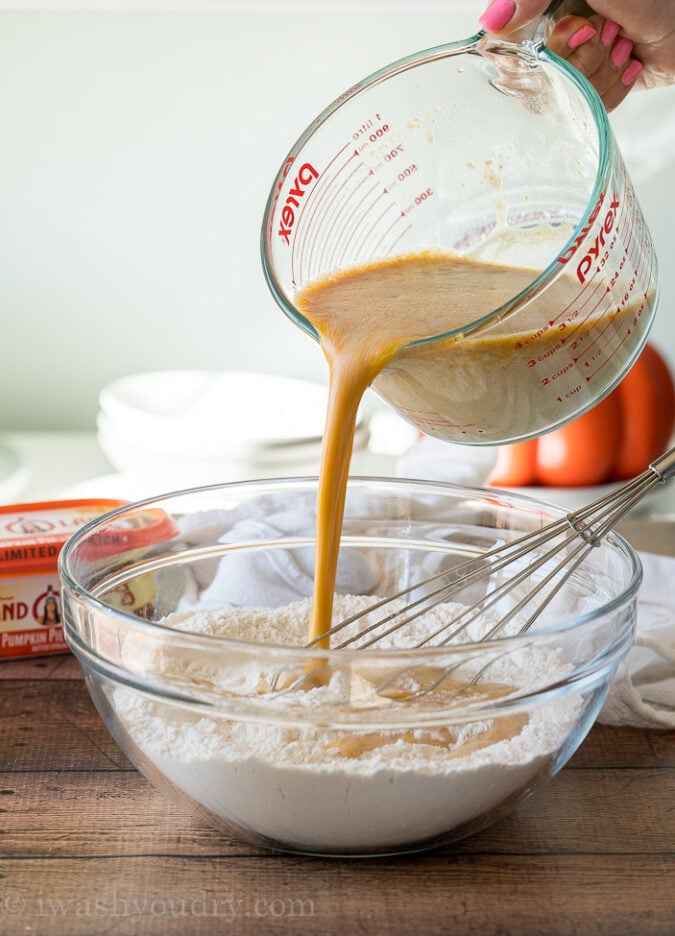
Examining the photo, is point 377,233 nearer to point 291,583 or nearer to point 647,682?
point 291,583

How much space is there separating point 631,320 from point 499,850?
29 cm

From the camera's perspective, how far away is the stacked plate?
3.94 feet

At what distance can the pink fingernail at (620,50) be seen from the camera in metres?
0.80

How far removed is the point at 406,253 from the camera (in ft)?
2.40

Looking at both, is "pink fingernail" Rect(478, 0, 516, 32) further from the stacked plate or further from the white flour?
the stacked plate

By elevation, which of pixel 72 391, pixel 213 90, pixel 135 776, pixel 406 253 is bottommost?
pixel 72 391

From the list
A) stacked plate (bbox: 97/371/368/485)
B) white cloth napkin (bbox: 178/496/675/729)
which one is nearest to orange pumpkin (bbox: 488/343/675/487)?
Answer: stacked plate (bbox: 97/371/368/485)

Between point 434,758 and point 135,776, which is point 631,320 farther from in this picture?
point 135,776

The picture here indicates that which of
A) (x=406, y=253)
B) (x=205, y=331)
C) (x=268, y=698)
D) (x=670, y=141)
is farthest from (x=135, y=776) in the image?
(x=670, y=141)

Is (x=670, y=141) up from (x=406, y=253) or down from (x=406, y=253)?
down

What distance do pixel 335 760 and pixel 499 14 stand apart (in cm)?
43

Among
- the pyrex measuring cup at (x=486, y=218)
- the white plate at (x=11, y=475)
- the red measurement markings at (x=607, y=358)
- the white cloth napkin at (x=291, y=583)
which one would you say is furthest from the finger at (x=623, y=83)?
the white plate at (x=11, y=475)

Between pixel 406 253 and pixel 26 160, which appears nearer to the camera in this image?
pixel 406 253

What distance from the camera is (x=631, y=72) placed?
0.83m
